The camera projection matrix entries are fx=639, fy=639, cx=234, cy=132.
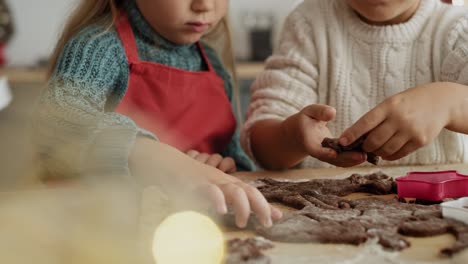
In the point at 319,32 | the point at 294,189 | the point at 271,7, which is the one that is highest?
the point at 319,32

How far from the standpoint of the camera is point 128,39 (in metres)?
1.03

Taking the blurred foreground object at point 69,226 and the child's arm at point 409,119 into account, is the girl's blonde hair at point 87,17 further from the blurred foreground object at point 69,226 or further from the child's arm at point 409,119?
the child's arm at point 409,119

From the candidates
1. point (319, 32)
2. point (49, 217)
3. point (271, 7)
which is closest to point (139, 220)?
point (49, 217)

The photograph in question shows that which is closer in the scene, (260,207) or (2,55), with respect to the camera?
(260,207)

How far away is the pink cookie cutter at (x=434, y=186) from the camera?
0.68 meters

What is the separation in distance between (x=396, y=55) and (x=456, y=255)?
0.62m

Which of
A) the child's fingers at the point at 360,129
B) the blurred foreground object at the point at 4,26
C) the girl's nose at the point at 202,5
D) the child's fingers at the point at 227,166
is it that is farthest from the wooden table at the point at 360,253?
the blurred foreground object at the point at 4,26

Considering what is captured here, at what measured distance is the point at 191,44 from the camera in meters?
1.13

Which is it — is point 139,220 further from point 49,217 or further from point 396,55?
point 396,55

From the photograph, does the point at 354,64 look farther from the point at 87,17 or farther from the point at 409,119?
the point at 87,17

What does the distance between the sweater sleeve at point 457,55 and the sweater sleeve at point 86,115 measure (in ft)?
1.65

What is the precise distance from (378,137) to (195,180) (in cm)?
25

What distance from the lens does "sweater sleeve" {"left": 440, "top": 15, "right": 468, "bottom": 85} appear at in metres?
0.97

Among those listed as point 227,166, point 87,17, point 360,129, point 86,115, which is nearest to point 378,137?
point 360,129
